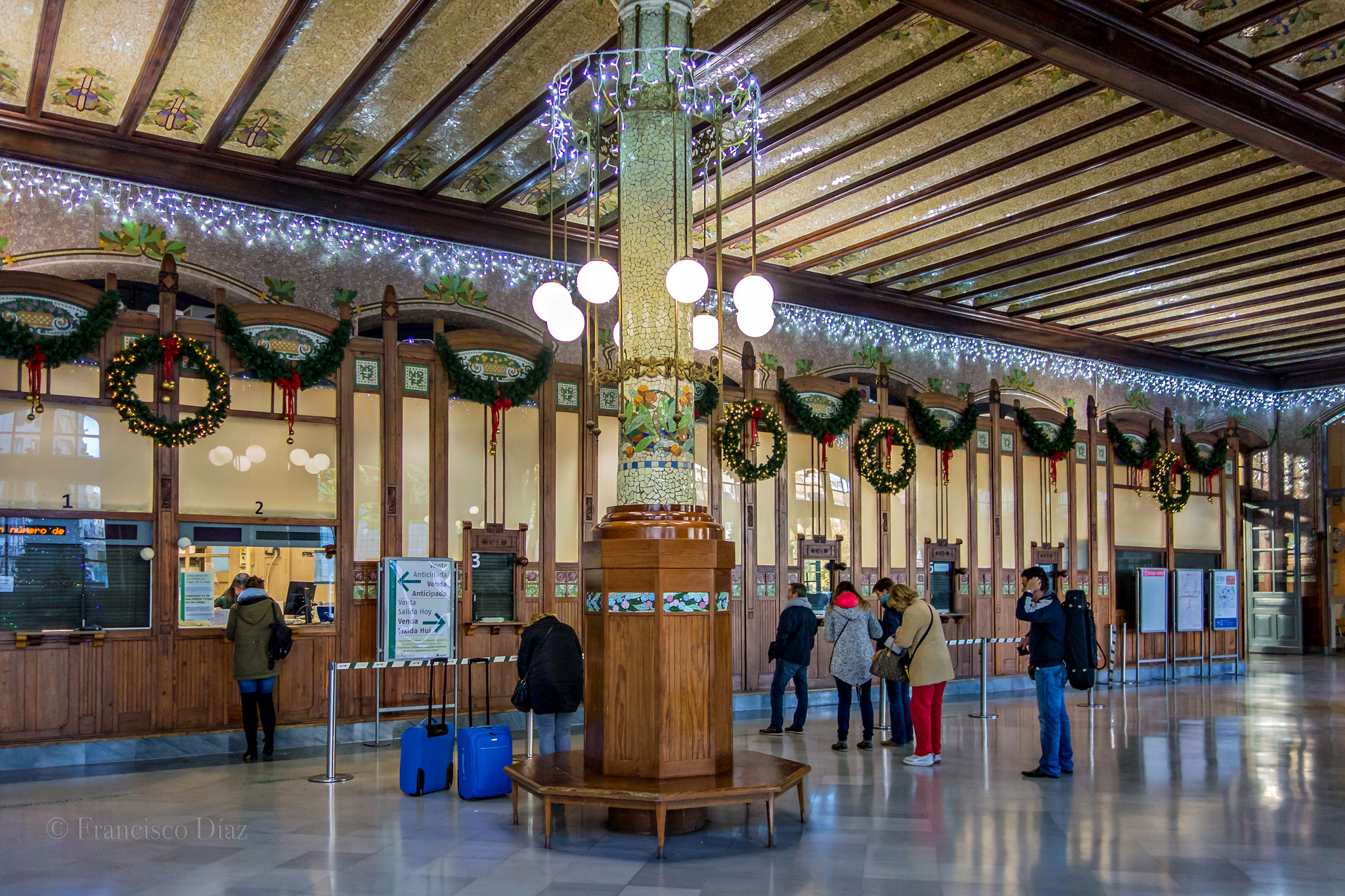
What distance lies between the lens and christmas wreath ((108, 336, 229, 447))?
922cm

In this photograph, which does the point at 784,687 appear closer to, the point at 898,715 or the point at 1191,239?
the point at 898,715

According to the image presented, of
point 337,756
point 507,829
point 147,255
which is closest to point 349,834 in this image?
point 507,829

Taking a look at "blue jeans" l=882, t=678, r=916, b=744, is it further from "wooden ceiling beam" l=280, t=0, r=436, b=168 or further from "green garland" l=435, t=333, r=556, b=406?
"wooden ceiling beam" l=280, t=0, r=436, b=168

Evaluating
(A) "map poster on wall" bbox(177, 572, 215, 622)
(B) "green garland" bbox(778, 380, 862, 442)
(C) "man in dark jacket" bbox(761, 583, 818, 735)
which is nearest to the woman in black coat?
(C) "man in dark jacket" bbox(761, 583, 818, 735)

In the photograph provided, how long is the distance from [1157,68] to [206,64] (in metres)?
7.69

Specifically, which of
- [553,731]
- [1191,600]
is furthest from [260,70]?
[1191,600]

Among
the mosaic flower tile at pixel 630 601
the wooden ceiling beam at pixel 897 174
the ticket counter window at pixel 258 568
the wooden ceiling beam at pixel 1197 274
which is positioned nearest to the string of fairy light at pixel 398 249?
the wooden ceiling beam at pixel 1197 274

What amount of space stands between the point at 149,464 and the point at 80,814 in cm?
364

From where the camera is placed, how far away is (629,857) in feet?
18.6

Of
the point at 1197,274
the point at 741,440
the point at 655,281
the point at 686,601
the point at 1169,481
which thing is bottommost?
the point at 686,601

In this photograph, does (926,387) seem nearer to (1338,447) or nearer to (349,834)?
(1338,447)

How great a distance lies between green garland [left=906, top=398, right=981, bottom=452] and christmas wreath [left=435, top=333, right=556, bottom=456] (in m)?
5.29

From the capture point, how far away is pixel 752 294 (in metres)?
6.82

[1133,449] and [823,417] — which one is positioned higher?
[823,417]
